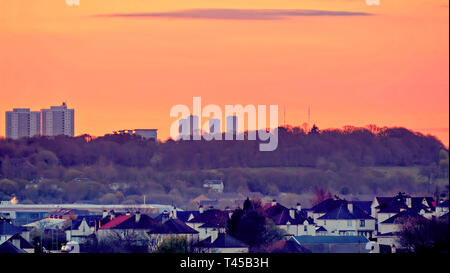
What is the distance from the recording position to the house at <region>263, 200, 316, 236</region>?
57.5 meters

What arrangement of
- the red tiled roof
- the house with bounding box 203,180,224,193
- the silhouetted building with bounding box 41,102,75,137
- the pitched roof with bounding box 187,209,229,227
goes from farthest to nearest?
the house with bounding box 203,180,224,193, the silhouetted building with bounding box 41,102,75,137, the pitched roof with bounding box 187,209,229,227, the red tiled roof

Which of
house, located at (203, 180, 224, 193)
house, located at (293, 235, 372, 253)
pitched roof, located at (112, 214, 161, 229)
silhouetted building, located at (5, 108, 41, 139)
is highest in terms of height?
silhouetted building, located at (5, 108, 41, 139)

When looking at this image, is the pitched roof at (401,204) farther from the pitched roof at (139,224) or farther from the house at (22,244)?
the house at (22,244)

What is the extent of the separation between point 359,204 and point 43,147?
65.8 ft

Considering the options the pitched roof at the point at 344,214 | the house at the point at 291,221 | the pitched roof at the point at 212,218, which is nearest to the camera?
the pitched roof at the point at 212,218

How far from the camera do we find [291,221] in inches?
2328

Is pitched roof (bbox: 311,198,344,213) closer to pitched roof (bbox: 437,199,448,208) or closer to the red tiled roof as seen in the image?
pitched roof (bbox: 437,199,448,208)

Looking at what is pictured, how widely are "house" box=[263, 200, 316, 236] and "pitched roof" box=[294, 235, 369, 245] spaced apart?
2.42 metres

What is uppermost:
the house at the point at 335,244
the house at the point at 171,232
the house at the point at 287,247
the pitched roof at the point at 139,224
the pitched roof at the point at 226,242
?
the pitched roof at the point at 139,224

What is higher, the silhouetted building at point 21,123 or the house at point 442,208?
the silhouetted building at point 21,123

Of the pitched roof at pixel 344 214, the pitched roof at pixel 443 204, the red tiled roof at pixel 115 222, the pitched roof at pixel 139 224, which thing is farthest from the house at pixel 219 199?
the pitched roof at pixel 139 224

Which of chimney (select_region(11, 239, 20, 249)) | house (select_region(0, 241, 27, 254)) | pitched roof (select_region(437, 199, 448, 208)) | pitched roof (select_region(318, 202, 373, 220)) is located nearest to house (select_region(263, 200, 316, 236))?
pitched roof (select_region(318, 202, 373, 220))

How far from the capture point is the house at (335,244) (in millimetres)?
48750
